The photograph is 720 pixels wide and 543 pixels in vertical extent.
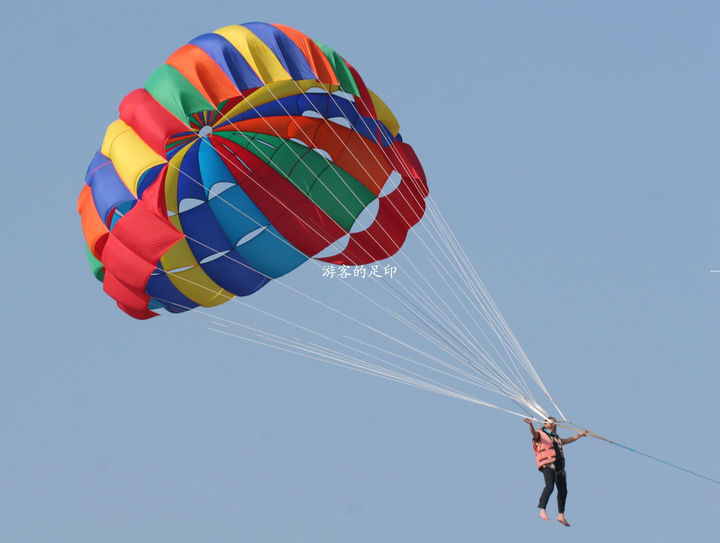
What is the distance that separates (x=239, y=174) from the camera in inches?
714

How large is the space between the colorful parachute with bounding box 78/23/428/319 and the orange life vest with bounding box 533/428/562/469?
12.3 ft

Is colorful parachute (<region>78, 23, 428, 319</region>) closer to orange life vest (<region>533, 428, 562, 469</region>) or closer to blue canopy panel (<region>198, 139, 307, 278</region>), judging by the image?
blue canopy panel (<region>198, 139, 307, 278</region>)

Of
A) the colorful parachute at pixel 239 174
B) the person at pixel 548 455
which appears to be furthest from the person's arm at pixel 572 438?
the colorful parachute at pixel 239 174

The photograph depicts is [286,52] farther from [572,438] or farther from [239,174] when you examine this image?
[572,438]

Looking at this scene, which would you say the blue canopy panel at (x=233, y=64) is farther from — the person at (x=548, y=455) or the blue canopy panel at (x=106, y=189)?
the person at (x=548, y=455)

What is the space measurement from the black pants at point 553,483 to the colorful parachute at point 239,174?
13.1 feet

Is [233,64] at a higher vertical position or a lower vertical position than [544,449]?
higher

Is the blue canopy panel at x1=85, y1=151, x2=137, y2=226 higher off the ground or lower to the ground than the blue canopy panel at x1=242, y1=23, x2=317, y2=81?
lower

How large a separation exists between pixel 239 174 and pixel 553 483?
5426 mm

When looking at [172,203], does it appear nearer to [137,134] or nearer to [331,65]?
[137,134]

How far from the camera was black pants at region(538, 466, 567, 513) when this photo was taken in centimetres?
1567

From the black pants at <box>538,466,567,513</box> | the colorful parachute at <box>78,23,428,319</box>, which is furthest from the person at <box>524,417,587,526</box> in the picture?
the colorful parachute at <box>78,23,428,319</box>

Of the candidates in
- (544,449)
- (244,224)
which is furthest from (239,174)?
(544,449)

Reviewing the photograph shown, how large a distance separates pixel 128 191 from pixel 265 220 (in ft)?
7.78
